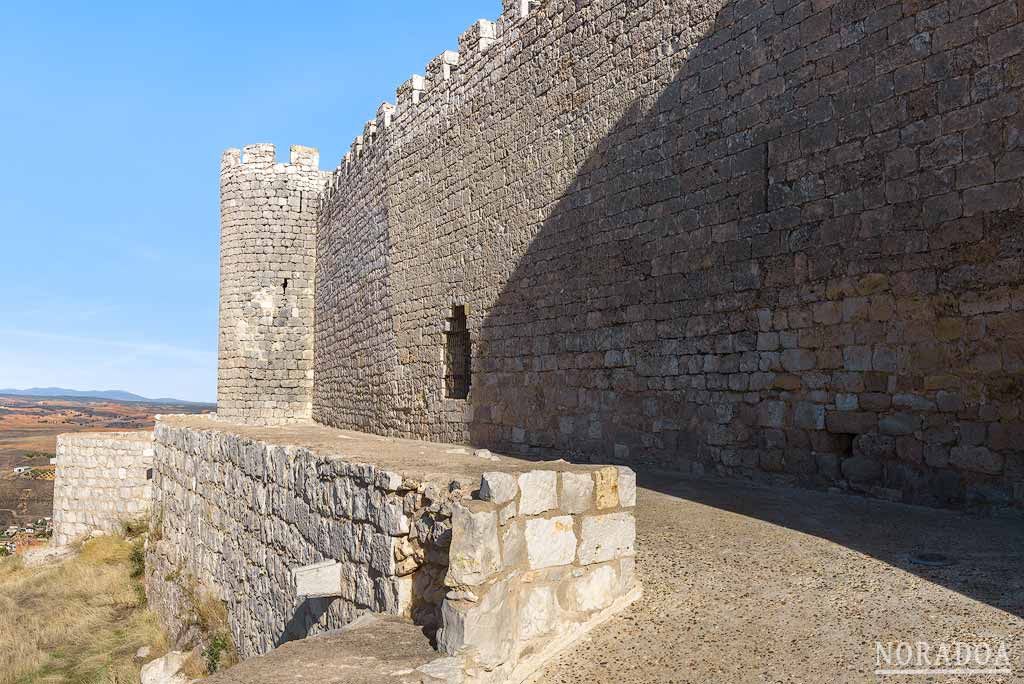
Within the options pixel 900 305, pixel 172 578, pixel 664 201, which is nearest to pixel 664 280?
pixel 664 201

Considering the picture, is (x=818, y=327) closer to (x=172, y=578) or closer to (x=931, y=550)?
(x=931, y=550)

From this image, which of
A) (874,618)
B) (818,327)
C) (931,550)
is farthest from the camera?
(818,327)

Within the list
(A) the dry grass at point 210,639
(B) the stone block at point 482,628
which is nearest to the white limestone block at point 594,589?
(B) the stone block at point 482,628

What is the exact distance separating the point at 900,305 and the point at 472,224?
611cm

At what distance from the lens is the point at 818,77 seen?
6.14 metres

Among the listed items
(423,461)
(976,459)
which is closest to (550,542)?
(423,461)

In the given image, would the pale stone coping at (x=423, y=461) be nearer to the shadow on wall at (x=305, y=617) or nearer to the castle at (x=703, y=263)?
the castle at (x=703, y=263)

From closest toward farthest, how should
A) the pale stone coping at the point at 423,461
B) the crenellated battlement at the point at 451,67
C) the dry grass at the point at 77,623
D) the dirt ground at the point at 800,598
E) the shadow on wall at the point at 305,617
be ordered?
the dirt ground at the point at 800,598, the pale stone coping at the point at 423,461, the shadow on wall at the point at 305,617, the dry grass at the point at 77,623, the crenellated battlement at the point at 451,67

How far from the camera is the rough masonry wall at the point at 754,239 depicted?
5194 millimetres

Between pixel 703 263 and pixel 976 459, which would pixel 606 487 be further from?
pixel 703 263

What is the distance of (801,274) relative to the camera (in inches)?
245

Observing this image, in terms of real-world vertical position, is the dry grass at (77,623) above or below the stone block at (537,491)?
below

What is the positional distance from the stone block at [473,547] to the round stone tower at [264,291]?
46.7 feet

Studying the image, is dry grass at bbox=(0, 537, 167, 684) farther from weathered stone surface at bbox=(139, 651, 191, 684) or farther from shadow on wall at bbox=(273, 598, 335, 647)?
shadow on wall at bbox=(273, 598, 335, 647)
